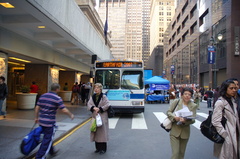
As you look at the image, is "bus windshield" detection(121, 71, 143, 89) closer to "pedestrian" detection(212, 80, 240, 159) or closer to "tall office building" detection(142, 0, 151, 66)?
"pedestrian" detection(212, 80, 240, 159)

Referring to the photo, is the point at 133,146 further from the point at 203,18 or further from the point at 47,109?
the point at 203,18

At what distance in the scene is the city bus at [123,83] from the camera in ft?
33.0

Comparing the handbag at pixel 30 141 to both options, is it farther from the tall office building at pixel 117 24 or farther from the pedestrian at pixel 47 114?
the tall office building at pixel 117 24

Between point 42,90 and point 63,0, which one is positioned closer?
point 63,0

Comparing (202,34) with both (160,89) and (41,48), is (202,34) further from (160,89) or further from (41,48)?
(41,48)

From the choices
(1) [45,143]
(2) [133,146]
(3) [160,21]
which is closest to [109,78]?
(2) [133,146]

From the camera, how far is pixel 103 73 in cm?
1067

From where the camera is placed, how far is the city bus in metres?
10.1

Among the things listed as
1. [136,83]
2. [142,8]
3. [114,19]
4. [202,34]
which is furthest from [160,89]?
[142,8]

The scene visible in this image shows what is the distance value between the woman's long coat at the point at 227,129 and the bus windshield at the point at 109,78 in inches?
289

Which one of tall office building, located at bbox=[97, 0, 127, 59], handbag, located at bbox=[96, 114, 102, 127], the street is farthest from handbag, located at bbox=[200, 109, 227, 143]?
tall office building, located at bbox=[97, 0, 127, 59]

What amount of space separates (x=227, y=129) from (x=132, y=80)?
7.43 meters

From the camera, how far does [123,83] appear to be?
10398mm

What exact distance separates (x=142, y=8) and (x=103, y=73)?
18394cm
